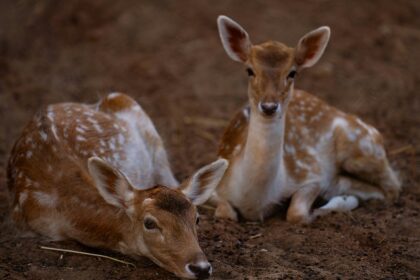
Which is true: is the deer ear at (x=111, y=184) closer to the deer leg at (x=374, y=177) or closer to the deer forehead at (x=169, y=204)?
the deer forehead at (x=169, y=204)

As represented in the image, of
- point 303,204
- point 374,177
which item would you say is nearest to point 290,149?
point 303,204

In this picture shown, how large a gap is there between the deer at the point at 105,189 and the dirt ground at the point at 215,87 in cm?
17

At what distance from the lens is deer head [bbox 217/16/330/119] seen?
19.3 ft

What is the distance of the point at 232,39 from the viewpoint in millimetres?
6359

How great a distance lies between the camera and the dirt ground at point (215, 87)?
5.38 metres

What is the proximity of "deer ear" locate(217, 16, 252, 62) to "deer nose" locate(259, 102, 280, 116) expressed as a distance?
25.6 inches

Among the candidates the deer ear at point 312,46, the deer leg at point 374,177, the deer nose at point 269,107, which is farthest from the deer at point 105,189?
the deer leg at point 374,177

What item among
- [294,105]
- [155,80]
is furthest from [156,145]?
[155,80]

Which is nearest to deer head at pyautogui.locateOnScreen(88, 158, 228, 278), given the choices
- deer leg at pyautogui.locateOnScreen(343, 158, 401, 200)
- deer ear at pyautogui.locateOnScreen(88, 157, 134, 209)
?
deer ear at pyautogui.locateOnScreen(88, 157, 134, 209)

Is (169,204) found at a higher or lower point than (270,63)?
lower

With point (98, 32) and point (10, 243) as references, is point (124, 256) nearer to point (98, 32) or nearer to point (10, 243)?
point (10, 243)

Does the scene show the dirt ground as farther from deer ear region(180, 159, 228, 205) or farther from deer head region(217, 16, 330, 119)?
deer head region(217, 16, 330, 119)

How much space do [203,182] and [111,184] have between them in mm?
593

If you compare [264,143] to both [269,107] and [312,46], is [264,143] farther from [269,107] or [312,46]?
[312,46]
